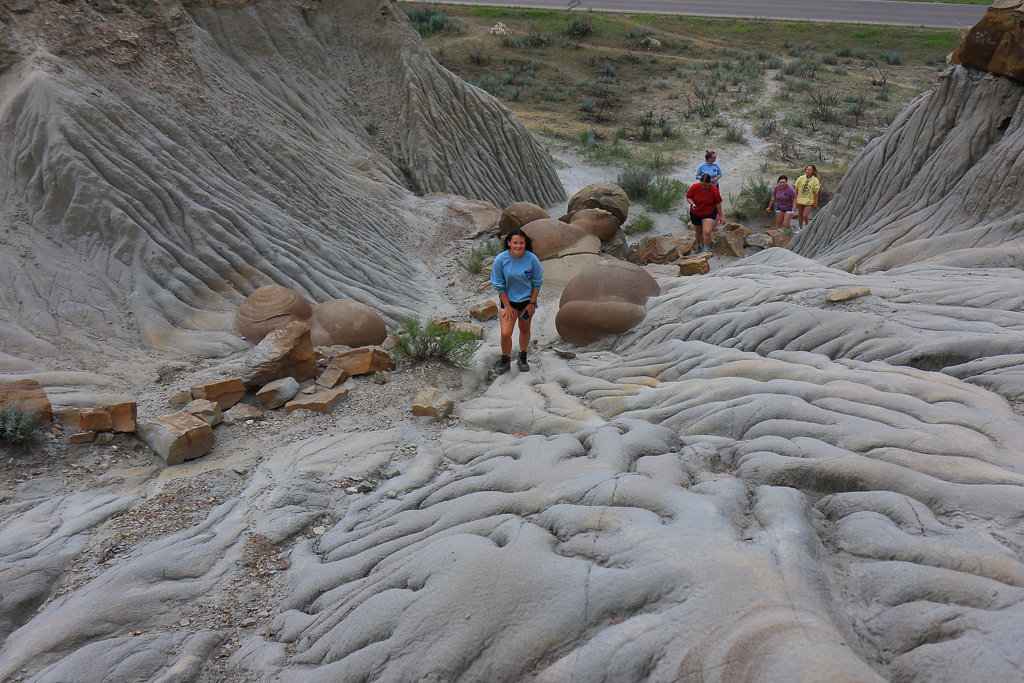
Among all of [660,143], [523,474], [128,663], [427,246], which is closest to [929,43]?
[660,143]

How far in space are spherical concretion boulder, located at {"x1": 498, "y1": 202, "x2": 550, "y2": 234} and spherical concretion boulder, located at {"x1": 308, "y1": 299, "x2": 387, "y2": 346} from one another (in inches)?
145

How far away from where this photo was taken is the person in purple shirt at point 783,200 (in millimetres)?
12477

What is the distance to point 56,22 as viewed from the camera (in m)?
7.77

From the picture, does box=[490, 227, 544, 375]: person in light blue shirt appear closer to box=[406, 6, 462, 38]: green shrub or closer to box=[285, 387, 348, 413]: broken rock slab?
box=[285, 387, 348, 413]: broken rock slab

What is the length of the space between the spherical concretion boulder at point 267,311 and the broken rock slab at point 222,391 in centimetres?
133

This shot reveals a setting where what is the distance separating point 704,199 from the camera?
34.3 ft

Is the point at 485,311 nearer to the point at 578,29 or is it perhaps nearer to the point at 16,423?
the point at 16,423

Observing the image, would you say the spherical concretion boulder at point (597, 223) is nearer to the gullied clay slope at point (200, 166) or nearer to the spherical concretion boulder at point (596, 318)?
the gullied clay slope at point (200, 166)

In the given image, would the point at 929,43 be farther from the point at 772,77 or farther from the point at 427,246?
the point at 427,246

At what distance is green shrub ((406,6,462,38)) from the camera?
86.3ft

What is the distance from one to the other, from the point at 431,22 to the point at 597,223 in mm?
20105

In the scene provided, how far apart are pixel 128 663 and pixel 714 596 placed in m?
2.51

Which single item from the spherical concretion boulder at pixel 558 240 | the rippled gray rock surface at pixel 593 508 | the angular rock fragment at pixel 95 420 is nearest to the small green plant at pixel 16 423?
the angular rock fragment at pixel 95 420

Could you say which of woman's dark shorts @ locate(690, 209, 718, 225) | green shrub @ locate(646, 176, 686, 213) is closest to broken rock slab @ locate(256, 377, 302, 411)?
woman's dark shorts @ locate(690, 209, 718, 225)
